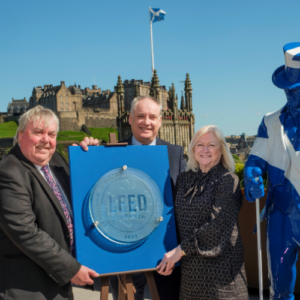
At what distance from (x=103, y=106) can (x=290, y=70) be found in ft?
250

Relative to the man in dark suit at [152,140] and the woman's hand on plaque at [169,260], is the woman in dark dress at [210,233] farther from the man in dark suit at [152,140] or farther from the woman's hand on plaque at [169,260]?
the man in dark suit at [152,140]

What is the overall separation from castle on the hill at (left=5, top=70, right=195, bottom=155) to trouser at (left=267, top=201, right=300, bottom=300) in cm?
4269

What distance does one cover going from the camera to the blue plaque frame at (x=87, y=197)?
8.70ft

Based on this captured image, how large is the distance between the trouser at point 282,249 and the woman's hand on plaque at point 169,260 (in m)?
0.75

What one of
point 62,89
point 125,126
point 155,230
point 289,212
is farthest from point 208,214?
point 62,89

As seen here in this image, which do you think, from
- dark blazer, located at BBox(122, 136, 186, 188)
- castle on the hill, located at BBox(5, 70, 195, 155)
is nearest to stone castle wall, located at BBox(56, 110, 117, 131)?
castle on the hill, located at BBox(5, 70, 195, 155)

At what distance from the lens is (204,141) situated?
9.15 ft

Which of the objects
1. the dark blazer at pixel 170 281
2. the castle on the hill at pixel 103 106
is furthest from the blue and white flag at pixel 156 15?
the dark blazer at pixel 170 281

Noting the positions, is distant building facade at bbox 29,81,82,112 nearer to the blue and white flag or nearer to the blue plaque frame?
the blue and white flag

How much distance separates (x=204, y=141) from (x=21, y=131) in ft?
4.43

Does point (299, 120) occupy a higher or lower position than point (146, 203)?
higher

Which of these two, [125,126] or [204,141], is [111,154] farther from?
[125,126]

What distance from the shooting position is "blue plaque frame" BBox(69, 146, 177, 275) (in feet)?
8.70

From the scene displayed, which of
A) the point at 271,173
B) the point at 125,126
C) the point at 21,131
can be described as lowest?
the point at 271,173
